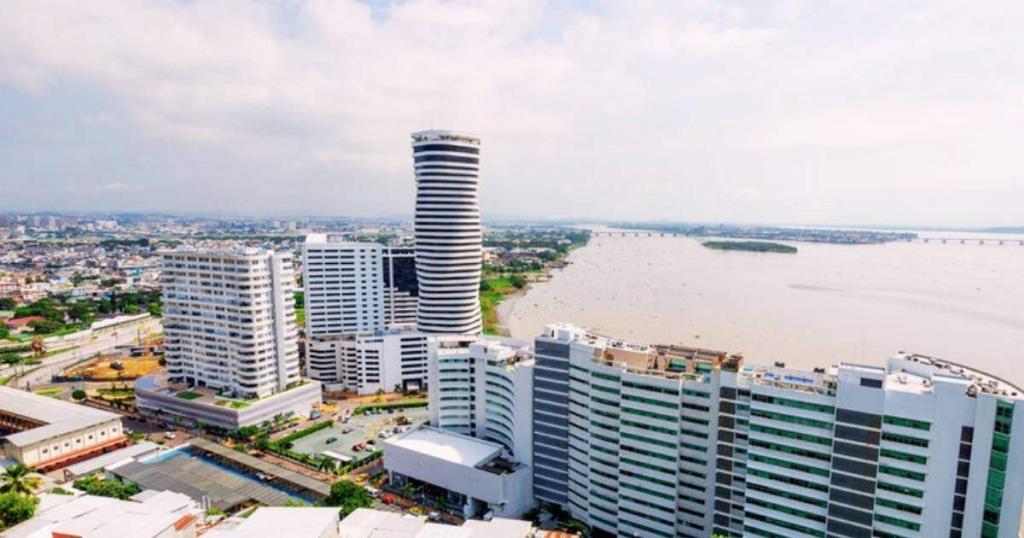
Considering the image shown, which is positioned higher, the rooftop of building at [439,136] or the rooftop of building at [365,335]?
the rooftop of building at [439,136]

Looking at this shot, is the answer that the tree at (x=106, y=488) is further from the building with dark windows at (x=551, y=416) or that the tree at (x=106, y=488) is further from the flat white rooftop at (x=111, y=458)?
the building with dark windows at (x=551, y=416)

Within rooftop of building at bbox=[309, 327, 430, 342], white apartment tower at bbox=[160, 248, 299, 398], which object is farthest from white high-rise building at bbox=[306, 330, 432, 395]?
white apartment tower at bbox=[160, 248, 299, 398]

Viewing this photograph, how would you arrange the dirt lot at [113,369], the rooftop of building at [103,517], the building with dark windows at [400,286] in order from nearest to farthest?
the rooftop of building at [103,517], the dirt lot at [113,369], the building with dark windows at [400,286]

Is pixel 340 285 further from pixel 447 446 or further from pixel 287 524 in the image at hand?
pixel 287 524

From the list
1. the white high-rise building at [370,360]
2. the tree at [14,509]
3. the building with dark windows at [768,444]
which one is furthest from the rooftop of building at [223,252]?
the building with dark windows at [768,444]

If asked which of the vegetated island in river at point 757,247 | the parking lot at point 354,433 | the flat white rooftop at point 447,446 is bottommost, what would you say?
the parking lot at point 354,433

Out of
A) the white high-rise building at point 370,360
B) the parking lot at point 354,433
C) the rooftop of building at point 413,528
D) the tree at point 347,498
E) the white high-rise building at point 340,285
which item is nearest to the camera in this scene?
the rooftop of building at point 413,528

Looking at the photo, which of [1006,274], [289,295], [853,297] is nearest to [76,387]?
[289,295]
